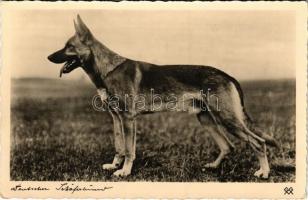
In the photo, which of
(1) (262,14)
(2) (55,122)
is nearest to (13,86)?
(2) (55,122)

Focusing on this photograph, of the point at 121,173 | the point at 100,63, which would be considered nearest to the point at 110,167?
the point at 121,173

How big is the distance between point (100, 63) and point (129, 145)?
93 cm

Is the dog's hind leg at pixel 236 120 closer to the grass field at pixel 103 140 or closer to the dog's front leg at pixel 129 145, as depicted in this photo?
the grass field at pixel 103 140

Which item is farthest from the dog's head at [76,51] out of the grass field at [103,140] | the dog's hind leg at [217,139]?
the dog's hind leg at [217,139]

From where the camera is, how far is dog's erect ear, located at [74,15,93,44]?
5.55 m

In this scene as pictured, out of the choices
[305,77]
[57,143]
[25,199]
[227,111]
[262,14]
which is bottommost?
[25,199]

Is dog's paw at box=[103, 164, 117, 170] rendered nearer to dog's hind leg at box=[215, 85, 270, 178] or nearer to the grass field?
the grass field

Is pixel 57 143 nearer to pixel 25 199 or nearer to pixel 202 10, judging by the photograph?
pixel 25 199

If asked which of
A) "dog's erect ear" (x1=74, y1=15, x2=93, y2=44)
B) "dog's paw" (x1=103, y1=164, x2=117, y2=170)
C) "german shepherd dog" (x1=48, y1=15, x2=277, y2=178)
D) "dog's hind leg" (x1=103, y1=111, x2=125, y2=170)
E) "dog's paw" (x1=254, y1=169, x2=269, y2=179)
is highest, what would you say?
"dog's erect ear" (x1=74, y1=15, x2=93, y2=44)

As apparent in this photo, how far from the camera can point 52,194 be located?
563cm

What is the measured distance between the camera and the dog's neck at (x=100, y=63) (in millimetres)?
5484

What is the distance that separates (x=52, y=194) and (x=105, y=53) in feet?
5.41

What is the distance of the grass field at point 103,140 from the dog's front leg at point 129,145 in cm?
9

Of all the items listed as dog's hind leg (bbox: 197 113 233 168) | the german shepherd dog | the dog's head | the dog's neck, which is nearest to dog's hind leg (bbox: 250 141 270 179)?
the german shepherd dog
